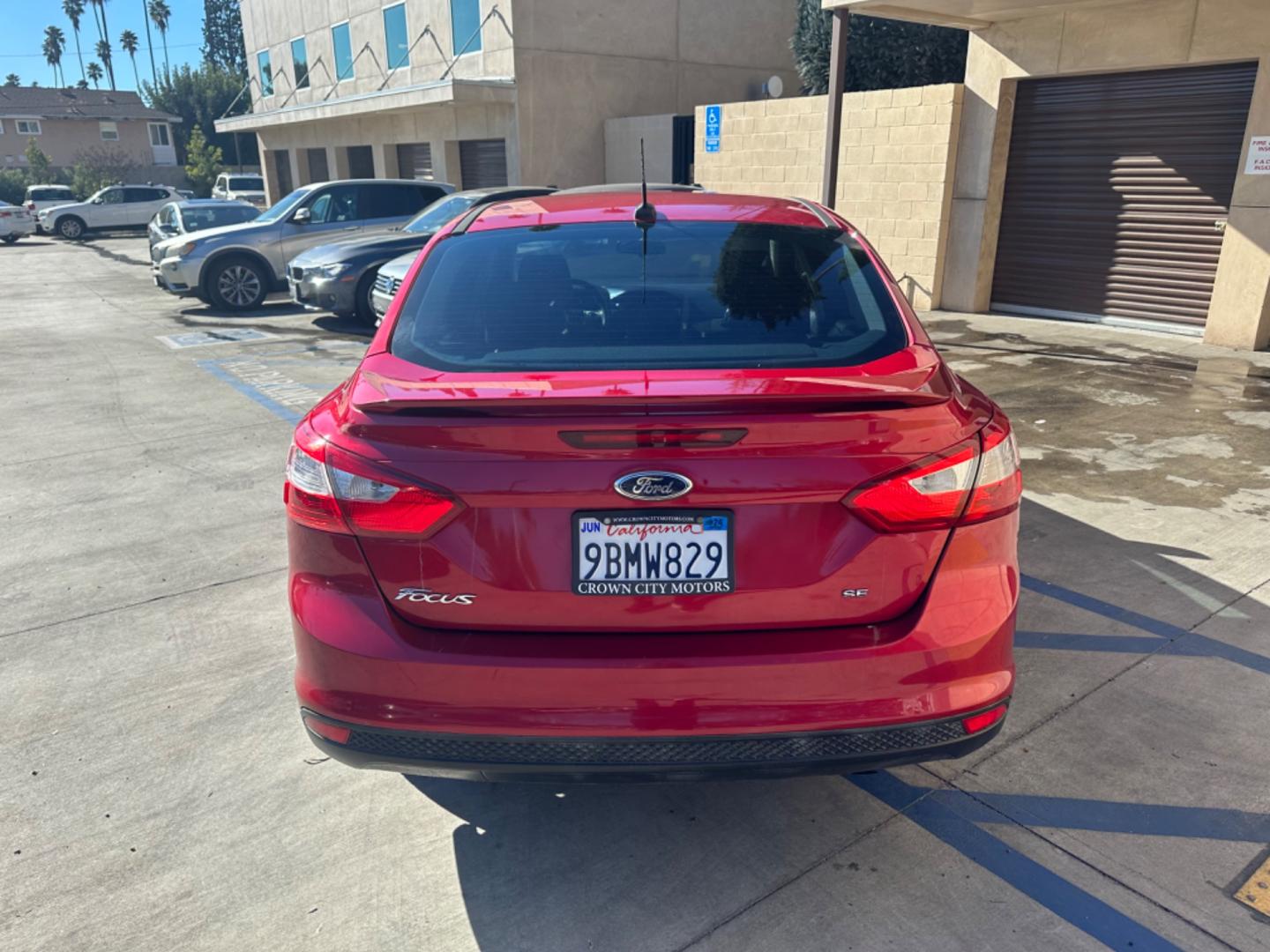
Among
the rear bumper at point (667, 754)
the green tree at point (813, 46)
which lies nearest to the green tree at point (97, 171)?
the green tree at point (813, 46)

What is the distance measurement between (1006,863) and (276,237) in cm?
1350

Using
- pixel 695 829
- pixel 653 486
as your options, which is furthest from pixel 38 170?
pixel 653 486

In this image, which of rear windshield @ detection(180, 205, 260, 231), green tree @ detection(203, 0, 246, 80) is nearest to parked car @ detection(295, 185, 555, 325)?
rear windshield @ detection(180, 205, 260, 231)

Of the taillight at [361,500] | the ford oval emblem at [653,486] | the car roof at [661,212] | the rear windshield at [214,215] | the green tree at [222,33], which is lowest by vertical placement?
the rear windshield at [214,215]

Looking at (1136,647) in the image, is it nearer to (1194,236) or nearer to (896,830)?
(896,830)

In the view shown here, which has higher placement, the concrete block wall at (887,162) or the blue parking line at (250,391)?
the concrete block wall at (887,162)

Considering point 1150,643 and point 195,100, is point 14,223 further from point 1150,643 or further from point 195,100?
point 195,100

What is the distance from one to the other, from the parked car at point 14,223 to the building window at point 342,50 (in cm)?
1155

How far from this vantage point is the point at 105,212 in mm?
30188

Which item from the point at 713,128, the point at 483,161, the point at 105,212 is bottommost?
the point at 105,212

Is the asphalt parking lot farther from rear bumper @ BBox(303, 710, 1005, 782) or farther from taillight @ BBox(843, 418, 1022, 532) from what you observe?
taillight @ BBox(843, 418, 1022, 532)

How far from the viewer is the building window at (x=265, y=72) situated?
30.7m

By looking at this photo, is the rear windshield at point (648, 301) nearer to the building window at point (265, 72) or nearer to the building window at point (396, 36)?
the building window at point (396, 36)

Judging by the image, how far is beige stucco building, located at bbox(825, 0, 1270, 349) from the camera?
9547mm
